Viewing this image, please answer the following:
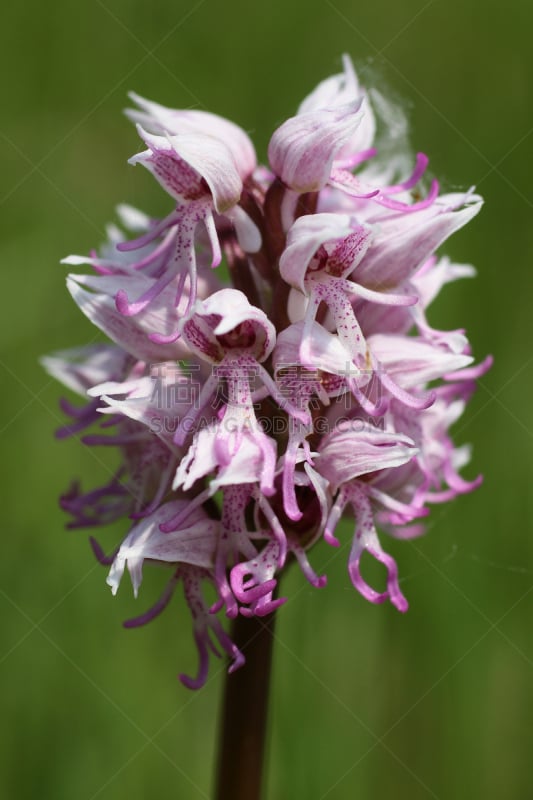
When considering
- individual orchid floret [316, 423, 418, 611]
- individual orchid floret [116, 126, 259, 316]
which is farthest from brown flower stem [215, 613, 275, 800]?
individual orchid floret [116, 126, 259, 316]

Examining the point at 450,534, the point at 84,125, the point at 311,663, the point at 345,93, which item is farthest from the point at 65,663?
the point at 84,125

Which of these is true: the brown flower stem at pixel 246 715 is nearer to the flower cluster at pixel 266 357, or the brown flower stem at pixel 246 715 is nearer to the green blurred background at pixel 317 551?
the flower cluster at pixel 266 357

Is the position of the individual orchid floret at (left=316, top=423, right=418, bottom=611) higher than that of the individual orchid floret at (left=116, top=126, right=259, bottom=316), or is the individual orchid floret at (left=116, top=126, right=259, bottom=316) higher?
the individual orchid floret at (left=116, top=126, right=259, bottom=316)

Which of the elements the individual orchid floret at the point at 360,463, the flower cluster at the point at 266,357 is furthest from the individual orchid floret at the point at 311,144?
the individual orchid floret at the point at 360,463

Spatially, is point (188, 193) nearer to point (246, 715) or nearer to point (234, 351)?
point (234, 351)

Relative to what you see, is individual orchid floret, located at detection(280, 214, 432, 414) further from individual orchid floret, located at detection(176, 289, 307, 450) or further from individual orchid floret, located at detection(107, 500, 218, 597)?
individual orchid floret, located at detection(107, 500, 218, 597)

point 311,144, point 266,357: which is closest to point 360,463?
point 266,357
